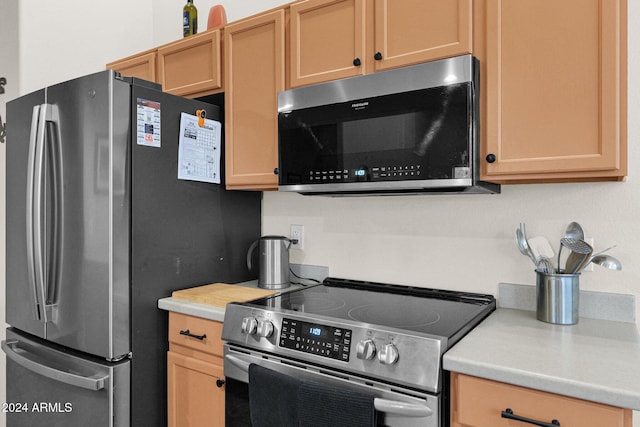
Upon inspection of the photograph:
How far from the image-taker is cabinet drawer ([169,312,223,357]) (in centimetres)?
165

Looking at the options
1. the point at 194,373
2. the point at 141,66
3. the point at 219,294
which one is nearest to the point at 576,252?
the point at 219,294

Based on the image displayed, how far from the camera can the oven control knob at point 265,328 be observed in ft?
4.67

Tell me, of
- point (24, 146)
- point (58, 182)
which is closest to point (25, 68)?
point (24, 146)

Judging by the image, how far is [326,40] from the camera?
172 centimetres

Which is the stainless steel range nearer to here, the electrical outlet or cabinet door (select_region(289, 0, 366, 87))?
the electrical outlet

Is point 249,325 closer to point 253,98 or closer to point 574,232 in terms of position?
point 253,98

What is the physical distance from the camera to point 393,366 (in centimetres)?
118

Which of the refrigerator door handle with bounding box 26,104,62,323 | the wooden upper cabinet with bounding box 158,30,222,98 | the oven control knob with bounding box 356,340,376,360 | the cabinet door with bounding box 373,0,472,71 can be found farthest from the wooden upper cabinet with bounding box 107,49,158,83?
the oven control knob with bounding box 356,340,376,360

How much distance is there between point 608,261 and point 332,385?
95 cm

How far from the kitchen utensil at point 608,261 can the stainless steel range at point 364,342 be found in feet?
1.31

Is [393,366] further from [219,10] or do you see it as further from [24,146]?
[219,10]

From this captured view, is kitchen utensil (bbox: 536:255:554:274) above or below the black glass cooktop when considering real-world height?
above

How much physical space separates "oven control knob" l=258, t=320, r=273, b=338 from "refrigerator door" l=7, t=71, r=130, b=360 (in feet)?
2.00

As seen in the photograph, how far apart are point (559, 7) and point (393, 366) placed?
1.20 meters
